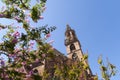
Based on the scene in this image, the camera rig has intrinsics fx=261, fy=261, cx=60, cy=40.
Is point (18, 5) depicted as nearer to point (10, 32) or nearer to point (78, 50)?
point (10, 32)

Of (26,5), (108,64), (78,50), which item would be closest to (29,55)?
(26,5)

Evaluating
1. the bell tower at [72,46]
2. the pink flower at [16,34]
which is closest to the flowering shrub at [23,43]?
the pink flower at [16,34]

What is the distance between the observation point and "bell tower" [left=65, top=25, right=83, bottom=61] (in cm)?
6431

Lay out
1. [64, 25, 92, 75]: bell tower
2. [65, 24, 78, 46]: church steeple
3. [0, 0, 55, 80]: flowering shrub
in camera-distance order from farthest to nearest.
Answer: [65, 24, 78, 46]: church steeple < [64, 25, 92, 75]: bell tower < [0, 0, 55, 80]: flowering shrub

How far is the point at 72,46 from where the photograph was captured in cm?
6606

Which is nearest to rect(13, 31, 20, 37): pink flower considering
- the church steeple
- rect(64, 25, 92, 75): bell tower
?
rect(64, 25, 92, 75): bell tower

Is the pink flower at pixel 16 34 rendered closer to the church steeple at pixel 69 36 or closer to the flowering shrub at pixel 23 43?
the flowering shrub at pixel 23 43

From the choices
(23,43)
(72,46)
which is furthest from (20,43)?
(72,46)

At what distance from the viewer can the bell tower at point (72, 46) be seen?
6431 centimetres

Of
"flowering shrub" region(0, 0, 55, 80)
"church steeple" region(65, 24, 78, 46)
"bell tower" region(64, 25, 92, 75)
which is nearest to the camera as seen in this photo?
"flowering shrub" region(0, 0, 55, 80)

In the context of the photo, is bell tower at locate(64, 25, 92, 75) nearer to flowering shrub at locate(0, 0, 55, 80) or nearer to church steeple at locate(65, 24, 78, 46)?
A: church steeple at locate(65, 24, 78, 46)

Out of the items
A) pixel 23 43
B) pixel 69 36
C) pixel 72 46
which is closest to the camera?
pixel 23 43

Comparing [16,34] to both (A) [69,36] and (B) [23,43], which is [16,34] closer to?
(B) [23,43]

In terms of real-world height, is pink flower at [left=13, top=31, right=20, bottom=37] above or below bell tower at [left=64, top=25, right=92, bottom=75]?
below
